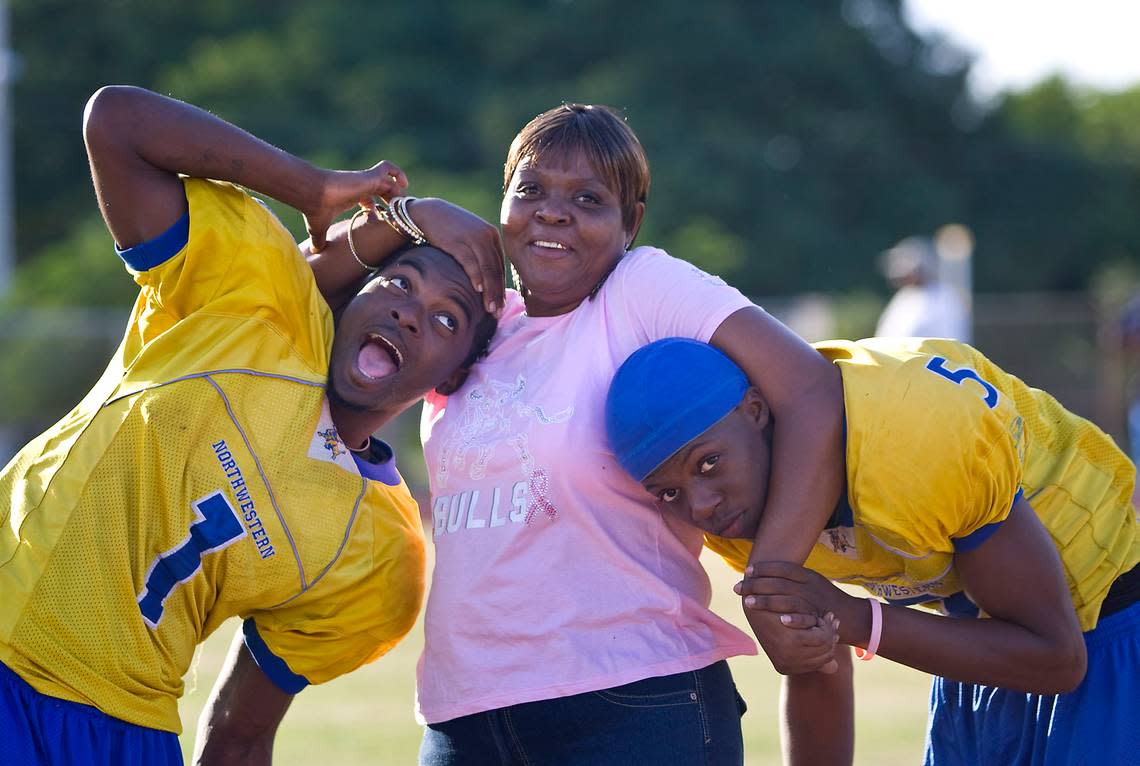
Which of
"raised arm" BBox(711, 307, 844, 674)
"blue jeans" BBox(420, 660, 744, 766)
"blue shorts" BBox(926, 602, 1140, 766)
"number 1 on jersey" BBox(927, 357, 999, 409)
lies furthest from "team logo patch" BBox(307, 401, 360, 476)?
"blue shorts" BBox(926, 602, 1140, 766)

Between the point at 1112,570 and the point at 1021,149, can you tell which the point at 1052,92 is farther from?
the point at 1112,570

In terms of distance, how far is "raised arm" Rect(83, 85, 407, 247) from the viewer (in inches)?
109

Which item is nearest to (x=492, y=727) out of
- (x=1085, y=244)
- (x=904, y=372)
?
(x=904, y=372)

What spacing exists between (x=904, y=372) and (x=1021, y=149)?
103ft

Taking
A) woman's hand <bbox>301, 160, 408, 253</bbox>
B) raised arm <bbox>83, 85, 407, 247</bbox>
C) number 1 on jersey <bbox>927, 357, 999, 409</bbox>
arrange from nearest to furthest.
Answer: number 1 on jersey <bbox>927, 357, 999, 409</bbox>
raised arm <bbox>83, 85, 407, 247</bbox>
woman's hand <bbox>301, 160, 408, 253</bbox>

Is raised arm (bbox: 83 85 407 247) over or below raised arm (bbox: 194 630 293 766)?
over

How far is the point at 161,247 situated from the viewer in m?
2.81

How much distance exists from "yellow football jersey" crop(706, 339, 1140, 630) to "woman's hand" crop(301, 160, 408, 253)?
104cm

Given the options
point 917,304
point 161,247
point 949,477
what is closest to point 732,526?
point 949,477

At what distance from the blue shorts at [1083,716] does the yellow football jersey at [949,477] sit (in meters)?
0.09

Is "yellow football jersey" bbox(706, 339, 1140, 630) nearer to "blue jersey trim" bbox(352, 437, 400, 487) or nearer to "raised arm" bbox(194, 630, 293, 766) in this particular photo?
"blue jersey trim" bbox(352, 437, 400, 487)

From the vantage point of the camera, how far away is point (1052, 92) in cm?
4028

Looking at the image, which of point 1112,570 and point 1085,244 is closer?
point 1112,570

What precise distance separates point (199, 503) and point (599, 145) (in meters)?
1.16
